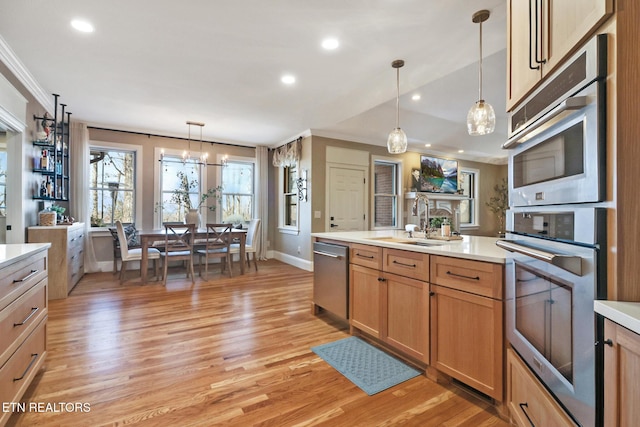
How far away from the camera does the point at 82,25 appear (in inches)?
96.0

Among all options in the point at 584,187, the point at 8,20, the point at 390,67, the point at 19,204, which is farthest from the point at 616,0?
the point at 19,204

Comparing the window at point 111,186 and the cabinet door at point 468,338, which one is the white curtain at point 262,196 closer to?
Answer: the window at point 111,186

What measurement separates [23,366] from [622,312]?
265 cm

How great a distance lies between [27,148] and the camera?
11.5 ft

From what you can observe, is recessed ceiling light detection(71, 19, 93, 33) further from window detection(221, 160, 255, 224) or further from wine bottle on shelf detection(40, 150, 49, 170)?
window detection(221, 160, 255, 224)

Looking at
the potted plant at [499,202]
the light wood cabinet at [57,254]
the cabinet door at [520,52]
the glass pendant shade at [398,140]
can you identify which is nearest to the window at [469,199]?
the potted plant at [499,202]

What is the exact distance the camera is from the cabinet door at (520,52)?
1303 mm

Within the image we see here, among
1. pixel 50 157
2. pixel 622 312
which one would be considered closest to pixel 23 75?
pixel 50 157

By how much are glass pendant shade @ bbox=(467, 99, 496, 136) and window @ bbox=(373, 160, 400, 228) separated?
3.94 m

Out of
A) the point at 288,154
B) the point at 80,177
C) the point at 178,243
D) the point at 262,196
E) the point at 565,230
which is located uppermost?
the point at 288,154

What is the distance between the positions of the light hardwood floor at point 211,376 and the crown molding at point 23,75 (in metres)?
2.51

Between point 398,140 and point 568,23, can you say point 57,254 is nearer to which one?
point 398,140

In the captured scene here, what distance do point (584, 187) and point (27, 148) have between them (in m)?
4.99

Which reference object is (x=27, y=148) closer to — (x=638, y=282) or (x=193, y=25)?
(x=193, y=25)
